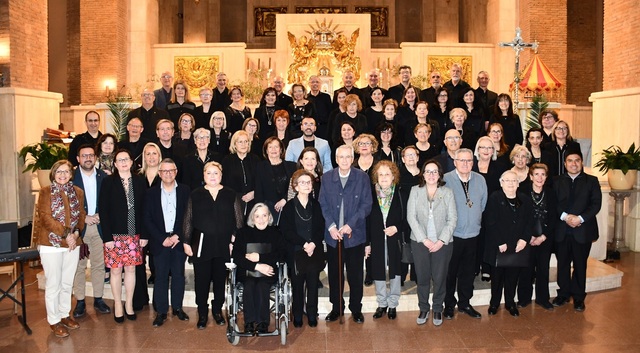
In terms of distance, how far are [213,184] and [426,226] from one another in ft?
7.02

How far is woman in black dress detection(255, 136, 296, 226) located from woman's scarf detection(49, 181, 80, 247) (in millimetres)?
1838

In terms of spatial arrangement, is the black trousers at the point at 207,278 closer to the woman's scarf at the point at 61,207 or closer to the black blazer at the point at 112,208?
the black blazer at the point at 112,208

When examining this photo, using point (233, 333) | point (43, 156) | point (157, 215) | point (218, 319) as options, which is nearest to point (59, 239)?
point (157, 215)

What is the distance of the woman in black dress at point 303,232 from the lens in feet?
20.4

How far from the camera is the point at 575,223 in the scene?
7012 millimetres

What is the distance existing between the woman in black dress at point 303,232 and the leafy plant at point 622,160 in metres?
6.24

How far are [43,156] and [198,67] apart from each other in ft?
25.8

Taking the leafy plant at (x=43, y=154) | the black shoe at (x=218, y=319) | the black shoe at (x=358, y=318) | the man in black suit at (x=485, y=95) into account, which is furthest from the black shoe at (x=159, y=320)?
the man in black suit at (x=485, y=95)

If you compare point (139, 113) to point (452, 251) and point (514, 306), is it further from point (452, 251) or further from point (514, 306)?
point (514, 306)

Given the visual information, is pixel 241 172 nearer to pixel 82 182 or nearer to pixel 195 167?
pixel 195 167

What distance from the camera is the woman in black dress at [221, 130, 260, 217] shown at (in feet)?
23.2

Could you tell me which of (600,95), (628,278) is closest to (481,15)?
(600,95)

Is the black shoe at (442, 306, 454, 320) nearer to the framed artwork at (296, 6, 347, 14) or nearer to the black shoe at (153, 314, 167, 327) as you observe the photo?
the black shoe at (153, 314, 167, 327)

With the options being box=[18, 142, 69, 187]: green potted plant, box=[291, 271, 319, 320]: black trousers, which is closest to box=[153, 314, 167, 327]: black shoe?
box=[291, 271, 319, 320]: black trousers
